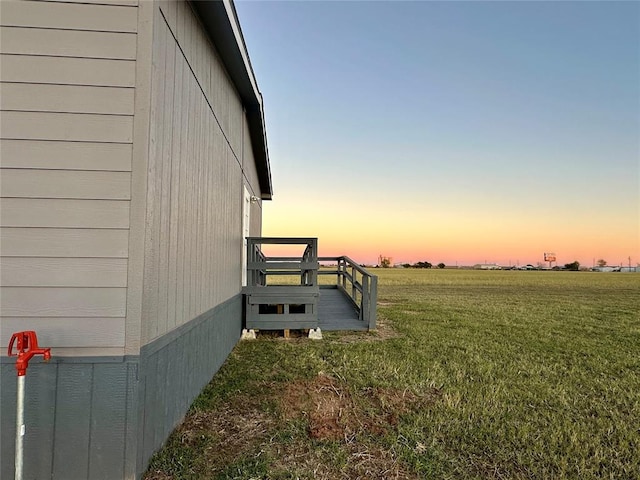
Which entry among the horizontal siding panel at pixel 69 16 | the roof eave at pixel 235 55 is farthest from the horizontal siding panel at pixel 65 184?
the roof eave at pixel 235 55

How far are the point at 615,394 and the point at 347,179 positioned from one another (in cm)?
1300

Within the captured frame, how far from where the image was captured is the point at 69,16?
234cm

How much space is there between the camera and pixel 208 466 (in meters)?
2.61

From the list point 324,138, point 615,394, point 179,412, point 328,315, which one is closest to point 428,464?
point 179,412

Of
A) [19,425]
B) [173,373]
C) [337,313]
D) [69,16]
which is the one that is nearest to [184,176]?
[69,16]

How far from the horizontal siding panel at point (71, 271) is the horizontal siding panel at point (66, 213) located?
210 mm

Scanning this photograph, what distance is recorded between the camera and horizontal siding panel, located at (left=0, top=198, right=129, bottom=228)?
2.28 meters

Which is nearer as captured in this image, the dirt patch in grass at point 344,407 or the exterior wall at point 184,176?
the exterior wall at point 184,176

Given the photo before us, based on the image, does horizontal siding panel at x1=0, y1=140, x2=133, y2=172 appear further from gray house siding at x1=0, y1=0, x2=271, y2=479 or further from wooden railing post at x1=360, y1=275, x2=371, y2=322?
wooden railing post at x1=360, y1=275, x2=371, y2=322

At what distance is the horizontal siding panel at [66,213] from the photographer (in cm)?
228

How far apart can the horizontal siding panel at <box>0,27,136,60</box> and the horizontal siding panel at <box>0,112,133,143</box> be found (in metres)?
0.38

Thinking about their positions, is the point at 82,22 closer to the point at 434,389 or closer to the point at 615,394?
the point at 434,389

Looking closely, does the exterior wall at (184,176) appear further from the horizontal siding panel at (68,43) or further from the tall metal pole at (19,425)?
the tall metal pole at (19,425)

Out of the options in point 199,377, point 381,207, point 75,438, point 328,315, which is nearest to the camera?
point 75,438
